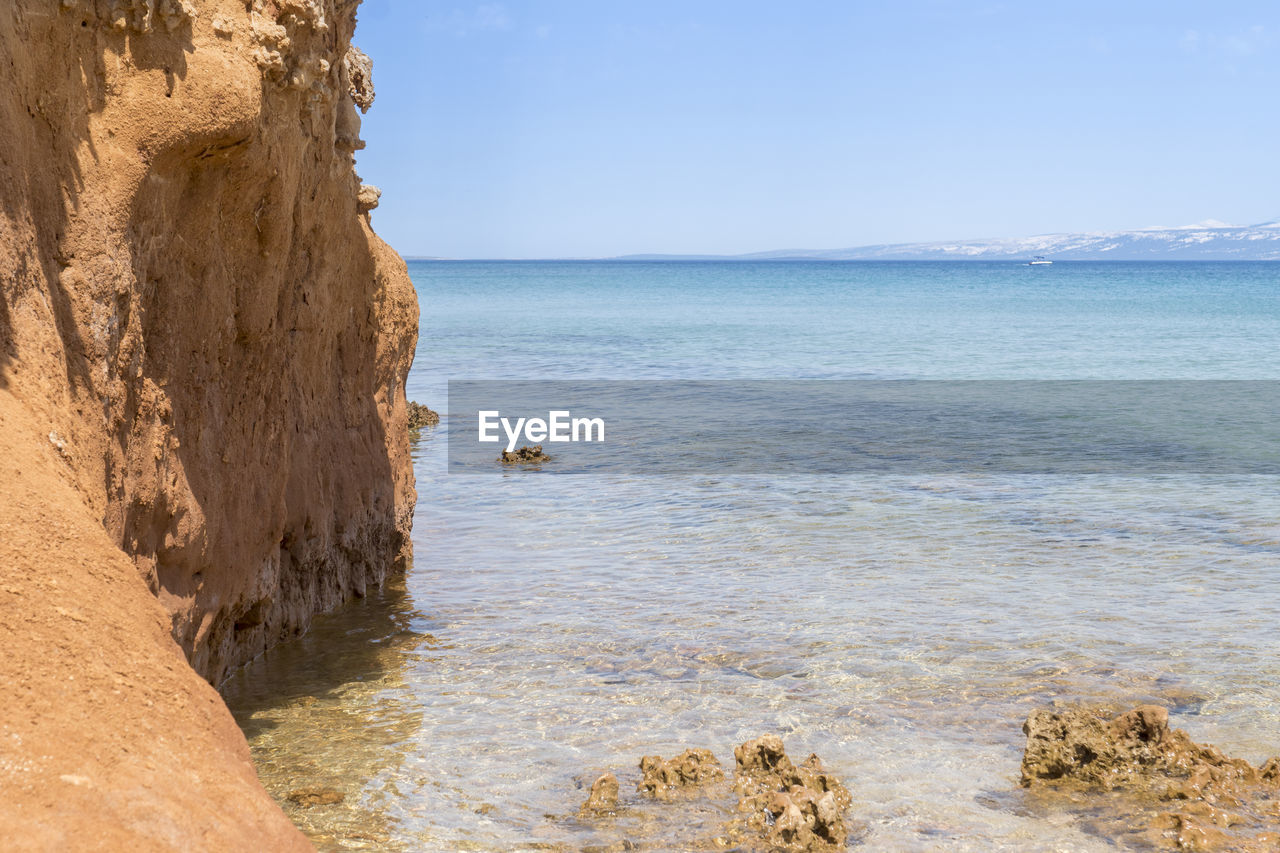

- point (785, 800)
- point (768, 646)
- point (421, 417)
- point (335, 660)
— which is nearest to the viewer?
point (785, 800)

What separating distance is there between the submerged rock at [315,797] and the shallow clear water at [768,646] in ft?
0.19

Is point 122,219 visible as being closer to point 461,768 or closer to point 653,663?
point 461,768

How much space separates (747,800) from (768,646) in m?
2.72

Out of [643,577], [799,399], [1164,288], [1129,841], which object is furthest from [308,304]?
[1164,288]

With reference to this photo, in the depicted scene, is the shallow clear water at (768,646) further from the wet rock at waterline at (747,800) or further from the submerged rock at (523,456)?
the submerged rock at (523,456)

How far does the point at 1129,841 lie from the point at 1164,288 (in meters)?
90.1

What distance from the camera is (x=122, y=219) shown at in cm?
524

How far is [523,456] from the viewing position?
1680 cm

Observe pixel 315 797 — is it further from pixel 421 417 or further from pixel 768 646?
pixel 421 417

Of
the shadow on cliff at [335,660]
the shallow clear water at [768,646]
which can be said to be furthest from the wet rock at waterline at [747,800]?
the shadow on cliff at [335,660]

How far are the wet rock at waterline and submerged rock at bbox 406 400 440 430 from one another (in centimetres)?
1455

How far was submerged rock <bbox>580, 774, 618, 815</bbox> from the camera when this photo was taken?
5.83m

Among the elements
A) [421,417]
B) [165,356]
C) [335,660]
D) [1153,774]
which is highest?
[165,356]

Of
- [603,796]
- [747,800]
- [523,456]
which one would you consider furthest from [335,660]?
[523,456]
